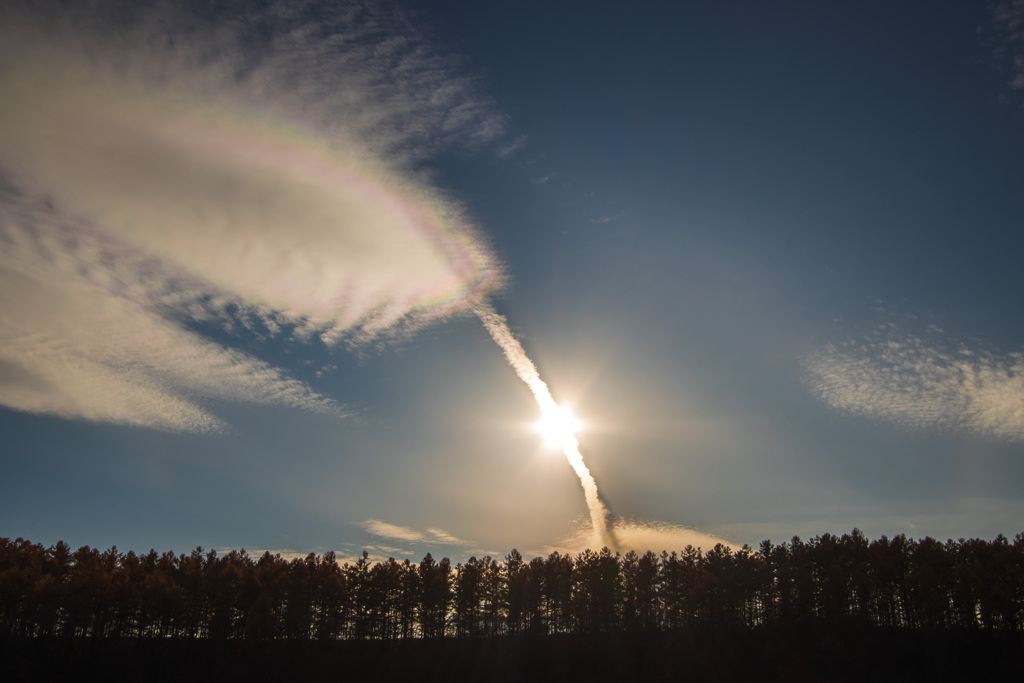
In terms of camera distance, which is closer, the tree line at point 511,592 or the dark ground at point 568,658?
the dark ground at point 568,658

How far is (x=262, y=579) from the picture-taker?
11931 cm

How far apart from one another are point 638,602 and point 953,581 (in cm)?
5574

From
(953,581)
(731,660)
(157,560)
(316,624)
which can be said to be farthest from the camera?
(157,560)

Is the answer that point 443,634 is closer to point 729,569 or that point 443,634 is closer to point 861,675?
point 729,569

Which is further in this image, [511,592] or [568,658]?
[511,592]

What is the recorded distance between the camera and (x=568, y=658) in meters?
103

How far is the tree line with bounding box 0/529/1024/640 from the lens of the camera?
353 ft

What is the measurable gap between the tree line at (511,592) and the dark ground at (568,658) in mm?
4440

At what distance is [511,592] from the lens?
431 feet

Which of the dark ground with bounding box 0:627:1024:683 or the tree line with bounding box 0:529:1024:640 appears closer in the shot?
the dark ground with bounding box 0:627:1024:683

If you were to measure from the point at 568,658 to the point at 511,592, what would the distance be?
30.2 m

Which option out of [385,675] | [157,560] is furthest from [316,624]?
[157,560]

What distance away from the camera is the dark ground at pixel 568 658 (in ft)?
285

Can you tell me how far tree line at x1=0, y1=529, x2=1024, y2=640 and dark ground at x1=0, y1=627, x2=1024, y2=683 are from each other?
4.44 m
